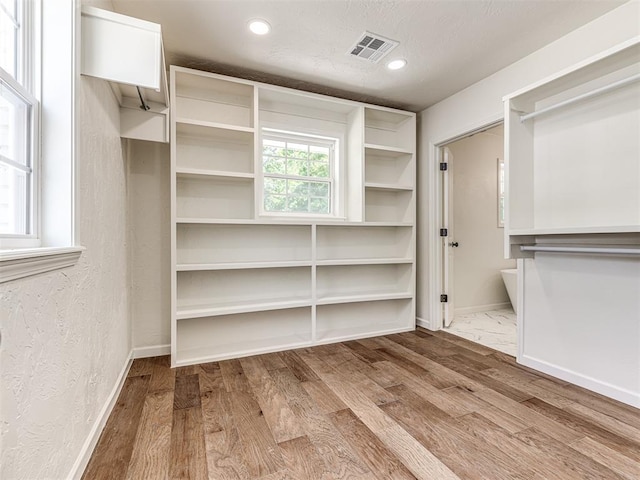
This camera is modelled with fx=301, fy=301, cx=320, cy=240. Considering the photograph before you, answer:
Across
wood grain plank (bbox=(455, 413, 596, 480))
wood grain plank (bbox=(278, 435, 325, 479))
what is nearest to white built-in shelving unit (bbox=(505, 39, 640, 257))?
wood grain plank (bbox=(455, 413, 596, 480))

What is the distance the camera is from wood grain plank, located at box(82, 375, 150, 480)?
130 centimetres

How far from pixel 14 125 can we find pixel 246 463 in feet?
5.26

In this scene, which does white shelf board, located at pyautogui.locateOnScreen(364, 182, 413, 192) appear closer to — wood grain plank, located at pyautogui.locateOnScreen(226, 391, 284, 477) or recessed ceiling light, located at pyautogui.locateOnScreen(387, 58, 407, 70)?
recessed ceiling light, located at pyautogui.locateOnScreen(387, 58, 407, 70)

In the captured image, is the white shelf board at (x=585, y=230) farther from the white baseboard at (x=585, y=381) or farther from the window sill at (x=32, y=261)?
the window sill at (x=32, y=261)

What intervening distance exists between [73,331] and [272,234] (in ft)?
6.06

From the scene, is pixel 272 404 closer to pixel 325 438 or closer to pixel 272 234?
pixel 325 438

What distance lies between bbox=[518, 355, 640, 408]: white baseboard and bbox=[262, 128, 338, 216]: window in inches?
84.4

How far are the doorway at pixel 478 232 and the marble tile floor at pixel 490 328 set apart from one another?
0.01 metres

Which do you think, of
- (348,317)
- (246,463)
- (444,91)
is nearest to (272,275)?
(348,317)

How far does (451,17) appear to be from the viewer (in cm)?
199

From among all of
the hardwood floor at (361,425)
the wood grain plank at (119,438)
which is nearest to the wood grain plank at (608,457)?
the hardwood floor at (361,425)

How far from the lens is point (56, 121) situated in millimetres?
1174

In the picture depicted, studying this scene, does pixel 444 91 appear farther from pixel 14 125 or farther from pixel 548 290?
pixel 14 125

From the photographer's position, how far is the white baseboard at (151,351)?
8.34 ft
